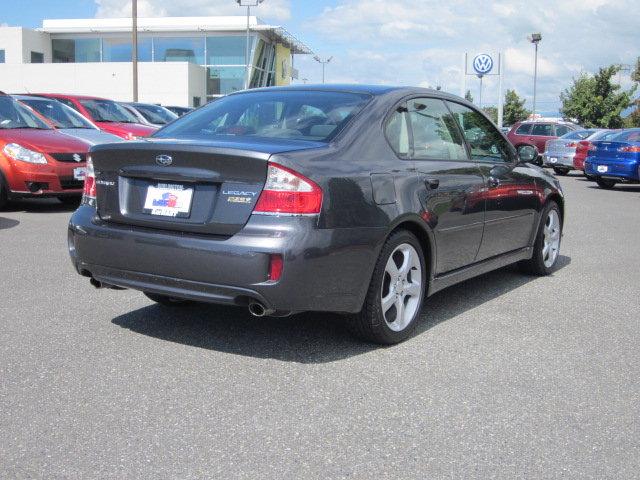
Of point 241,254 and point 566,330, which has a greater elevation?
point 241,254

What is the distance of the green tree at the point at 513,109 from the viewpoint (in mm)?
75688

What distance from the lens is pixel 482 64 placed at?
3991cm

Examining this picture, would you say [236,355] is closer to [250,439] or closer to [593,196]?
[250,439]

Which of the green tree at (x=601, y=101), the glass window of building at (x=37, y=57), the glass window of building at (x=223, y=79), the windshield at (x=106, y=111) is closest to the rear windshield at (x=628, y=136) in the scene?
the windshield at (x=106, y=111)

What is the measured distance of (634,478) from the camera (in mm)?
2992

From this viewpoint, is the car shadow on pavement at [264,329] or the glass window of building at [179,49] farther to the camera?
the glass window of building at [179,49]

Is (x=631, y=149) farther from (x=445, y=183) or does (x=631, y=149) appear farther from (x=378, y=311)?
(x=378, y=311)

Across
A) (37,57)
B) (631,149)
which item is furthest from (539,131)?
(37,57)

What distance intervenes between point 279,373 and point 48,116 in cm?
1043

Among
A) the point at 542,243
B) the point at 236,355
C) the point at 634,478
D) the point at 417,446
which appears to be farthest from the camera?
the point at 542,243

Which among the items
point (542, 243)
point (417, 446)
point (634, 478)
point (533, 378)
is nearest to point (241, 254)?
point (417, 446)

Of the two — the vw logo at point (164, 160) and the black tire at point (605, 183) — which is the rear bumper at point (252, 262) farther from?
the black tire at point (605, 183)

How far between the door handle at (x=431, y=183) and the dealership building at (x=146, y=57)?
47.0 metres

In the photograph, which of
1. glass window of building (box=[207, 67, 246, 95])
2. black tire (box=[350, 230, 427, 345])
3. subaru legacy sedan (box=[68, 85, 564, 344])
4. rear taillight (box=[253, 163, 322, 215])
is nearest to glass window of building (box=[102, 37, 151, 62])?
glass window of building (box=[207, 67, 246, 95])
